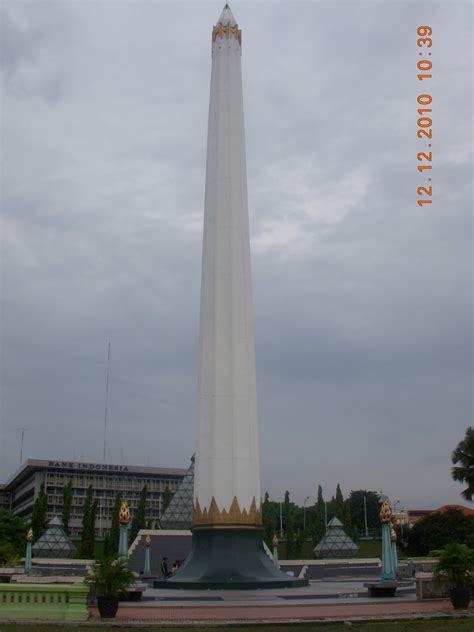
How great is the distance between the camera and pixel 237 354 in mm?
27031

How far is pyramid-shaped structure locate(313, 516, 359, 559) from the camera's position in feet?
157

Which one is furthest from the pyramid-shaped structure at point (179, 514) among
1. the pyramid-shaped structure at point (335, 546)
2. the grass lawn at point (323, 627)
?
the grass lawn at point (323, 627)

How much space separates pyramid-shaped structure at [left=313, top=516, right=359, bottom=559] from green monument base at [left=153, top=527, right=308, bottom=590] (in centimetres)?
2326

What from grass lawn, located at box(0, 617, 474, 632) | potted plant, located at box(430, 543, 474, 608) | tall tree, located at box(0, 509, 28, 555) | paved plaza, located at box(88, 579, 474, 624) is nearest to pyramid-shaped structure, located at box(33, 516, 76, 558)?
tall tree, located at box(0, 509, 28, 555)

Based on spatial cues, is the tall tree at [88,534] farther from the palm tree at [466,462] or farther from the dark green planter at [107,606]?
the dark green planter at [107,606]

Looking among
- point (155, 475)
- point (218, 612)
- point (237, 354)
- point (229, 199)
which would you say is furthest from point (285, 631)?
point (155, 475)

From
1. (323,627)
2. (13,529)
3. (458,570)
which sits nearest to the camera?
(323,627)

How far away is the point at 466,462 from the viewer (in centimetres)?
3688

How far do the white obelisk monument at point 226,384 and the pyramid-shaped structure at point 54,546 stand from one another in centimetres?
2565

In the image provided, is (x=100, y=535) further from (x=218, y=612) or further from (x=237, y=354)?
(x=218, y=612)

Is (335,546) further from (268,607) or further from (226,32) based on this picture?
(226,32)

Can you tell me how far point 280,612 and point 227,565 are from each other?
27.5ft

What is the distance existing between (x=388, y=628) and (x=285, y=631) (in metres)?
1.90

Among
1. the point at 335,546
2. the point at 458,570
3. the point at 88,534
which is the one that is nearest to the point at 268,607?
the point at 458,570
